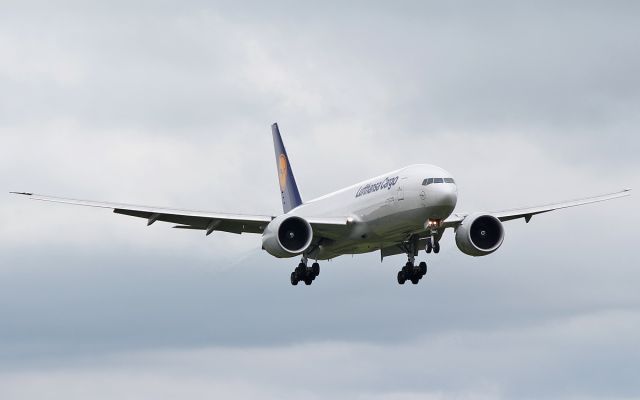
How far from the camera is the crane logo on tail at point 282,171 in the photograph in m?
90.1

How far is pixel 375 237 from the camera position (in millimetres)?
72250

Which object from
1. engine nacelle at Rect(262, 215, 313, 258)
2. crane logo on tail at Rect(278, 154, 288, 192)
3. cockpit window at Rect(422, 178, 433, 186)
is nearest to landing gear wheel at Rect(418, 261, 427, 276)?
engine nacelle at Rect(262, 215, 313, 258)

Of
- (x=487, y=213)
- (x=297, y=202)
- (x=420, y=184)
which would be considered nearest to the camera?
(x=420, y=184)

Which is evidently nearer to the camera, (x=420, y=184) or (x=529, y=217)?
(x=420, y=184)

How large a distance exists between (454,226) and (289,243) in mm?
8312

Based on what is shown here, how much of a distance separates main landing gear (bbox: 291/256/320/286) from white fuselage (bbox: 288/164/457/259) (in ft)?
2.07

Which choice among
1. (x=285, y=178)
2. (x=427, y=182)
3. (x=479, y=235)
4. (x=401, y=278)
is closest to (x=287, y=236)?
(x=401, y=278)

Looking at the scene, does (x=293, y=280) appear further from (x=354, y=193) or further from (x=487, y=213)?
(x=487, y=213)

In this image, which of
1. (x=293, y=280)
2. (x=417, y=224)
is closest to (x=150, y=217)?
(x=293, y=280)

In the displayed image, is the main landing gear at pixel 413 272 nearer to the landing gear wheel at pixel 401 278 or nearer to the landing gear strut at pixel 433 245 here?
the landing gear wheel at pixel 401 278

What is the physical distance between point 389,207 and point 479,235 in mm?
5532

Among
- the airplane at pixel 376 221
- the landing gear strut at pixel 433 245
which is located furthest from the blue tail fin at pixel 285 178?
the landing gear strut at pixel 433 245

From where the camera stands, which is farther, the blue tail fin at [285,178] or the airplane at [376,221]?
the blue tail fin at [285,178]

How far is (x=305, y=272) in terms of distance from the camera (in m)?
75.4
